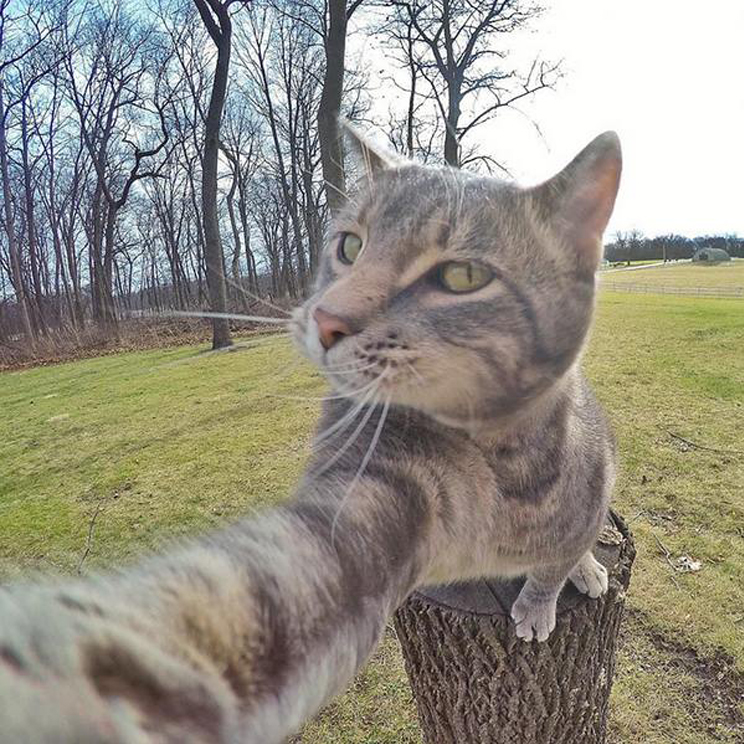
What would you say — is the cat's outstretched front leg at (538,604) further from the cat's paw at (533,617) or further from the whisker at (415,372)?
the whisker at (415,372)

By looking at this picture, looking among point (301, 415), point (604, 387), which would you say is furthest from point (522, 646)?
point (604, 387)

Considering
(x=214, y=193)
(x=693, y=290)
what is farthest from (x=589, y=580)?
(x=693, y=290)

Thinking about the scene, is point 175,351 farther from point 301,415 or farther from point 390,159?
point 390,159

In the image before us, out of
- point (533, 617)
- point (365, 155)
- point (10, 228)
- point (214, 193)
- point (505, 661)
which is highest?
point (10, 228)

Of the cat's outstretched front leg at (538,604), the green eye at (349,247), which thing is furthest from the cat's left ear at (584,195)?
the cat's outstretched front leg at (538,604)

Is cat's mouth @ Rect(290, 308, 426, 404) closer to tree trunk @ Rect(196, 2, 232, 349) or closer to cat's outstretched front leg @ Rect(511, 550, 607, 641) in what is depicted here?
cat's outstretched front leg @ Rect(511, 550, 607, 641)

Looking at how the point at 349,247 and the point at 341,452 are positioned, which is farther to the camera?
the point at 349,247

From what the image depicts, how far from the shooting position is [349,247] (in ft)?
4.13

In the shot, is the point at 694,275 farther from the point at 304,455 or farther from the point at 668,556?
the point at 668,556

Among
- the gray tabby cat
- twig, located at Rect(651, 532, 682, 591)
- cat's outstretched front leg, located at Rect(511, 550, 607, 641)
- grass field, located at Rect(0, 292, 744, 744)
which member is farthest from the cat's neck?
twig, located at Rect(651, 532, 682, 591)

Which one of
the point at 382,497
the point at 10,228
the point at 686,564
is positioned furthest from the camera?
the point at 10,228

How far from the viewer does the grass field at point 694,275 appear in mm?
18484

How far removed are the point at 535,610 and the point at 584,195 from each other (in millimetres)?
1008

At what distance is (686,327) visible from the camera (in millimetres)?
9867
